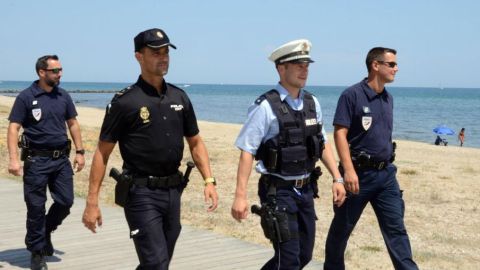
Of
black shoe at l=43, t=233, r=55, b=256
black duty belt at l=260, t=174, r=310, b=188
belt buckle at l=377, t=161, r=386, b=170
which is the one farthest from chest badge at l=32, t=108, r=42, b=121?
belt buckle at l=377, t=161, r=386, b=170

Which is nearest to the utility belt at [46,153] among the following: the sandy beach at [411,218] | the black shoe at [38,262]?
the black shoe at [38,262]

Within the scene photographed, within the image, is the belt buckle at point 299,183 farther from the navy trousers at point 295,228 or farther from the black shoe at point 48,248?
the black shoe at point 48,248

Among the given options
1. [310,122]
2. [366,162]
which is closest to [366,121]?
[366,162]

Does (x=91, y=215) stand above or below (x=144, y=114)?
below

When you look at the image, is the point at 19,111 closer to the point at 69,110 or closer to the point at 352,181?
the point at 69,110

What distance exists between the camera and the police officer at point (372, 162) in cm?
539

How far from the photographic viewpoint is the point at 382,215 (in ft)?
17.9

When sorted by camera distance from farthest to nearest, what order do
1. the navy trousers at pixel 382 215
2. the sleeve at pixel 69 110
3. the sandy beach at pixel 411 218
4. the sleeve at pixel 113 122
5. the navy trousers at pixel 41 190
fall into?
→ the sandy beach at pixel 411 218 < the sleeve at pixel 69 110 < the navy trousers at pixel 41 190 < the navy trousers at pixel 382 215 < the sleeve at pixel 113 122

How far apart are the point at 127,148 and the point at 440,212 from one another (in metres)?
8.38

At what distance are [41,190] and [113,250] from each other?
3.63 ft

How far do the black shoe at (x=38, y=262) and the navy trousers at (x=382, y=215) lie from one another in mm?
2583

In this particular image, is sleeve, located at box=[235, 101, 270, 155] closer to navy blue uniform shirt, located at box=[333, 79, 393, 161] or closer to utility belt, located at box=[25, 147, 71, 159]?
navy blue uniform shirt, located at box=[333, 79, 393, 161]

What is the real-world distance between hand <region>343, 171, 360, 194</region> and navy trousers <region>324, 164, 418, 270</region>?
6.6 inches

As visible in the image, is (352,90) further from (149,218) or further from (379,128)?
(149,218)
